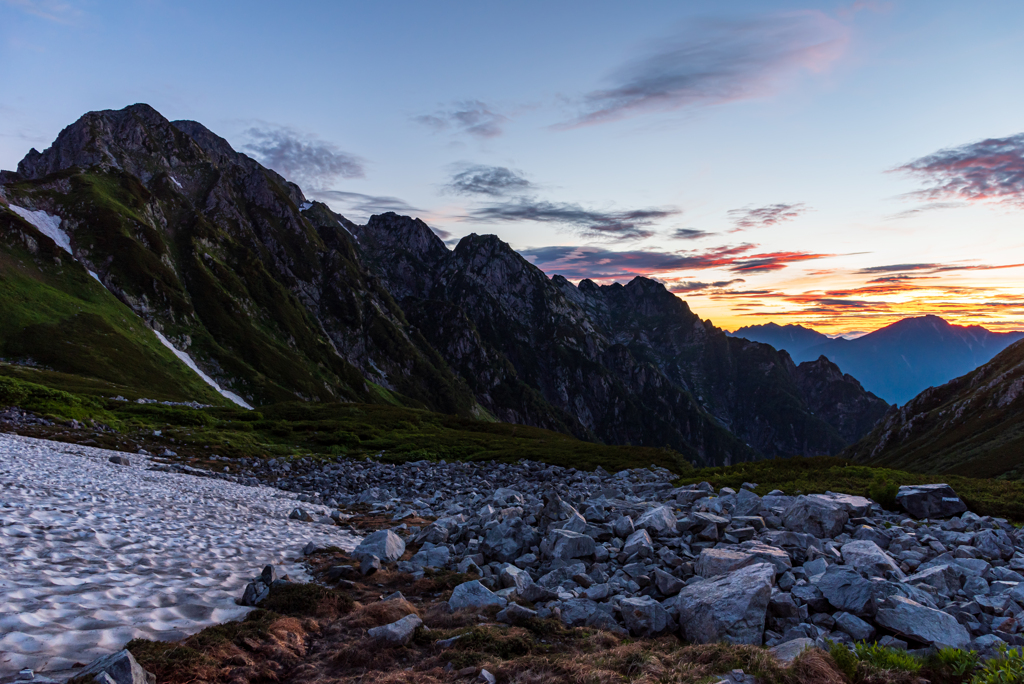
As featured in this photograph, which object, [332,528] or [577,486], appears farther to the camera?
[577,486]

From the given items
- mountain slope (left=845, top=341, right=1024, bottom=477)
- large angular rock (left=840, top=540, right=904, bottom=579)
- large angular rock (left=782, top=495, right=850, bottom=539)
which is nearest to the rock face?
large angular rock (left=840, top=540, right=904, bottom=579)

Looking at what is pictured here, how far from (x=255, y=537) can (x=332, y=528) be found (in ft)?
14.3

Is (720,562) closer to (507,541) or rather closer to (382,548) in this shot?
(507,541)

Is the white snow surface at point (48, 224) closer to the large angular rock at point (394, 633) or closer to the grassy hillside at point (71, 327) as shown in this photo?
the grassy hillside at point (71, 327)

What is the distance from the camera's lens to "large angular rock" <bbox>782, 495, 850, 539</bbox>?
583 inches

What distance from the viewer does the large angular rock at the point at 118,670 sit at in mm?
5859

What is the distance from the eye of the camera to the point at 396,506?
81.2 feet

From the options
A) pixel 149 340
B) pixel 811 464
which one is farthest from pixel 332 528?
pixel 149 340

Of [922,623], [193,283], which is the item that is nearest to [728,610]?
[922,623]

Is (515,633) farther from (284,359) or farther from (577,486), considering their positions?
(284,359)

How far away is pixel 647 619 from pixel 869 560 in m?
6.23

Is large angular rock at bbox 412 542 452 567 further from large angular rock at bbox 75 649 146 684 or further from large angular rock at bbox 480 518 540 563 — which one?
large angular rock at bbox 75 649 146 684

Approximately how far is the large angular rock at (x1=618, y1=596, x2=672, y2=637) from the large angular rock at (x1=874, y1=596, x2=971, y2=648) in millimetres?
3895

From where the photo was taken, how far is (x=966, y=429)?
91562 millimetres
